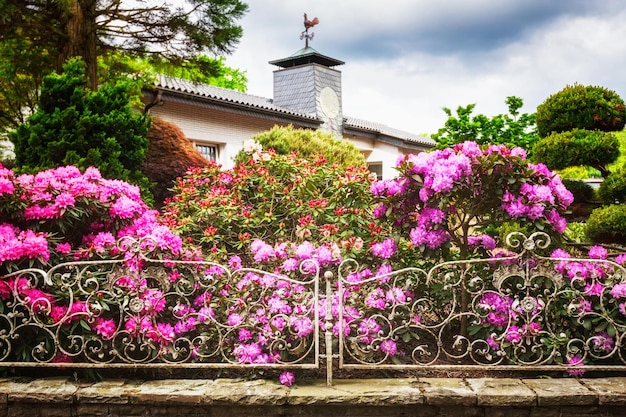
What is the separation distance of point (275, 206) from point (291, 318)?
1.74 meters

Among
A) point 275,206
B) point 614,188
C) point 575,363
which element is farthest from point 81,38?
point 575,363

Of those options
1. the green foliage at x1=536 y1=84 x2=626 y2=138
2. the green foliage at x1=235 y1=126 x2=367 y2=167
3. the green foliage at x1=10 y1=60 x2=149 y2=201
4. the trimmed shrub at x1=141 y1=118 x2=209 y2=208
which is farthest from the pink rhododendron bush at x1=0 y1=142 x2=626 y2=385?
the green foliage at x1=235 y1=126 x2=367 y2=167

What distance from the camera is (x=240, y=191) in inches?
229

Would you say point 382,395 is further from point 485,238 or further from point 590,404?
point 485,238

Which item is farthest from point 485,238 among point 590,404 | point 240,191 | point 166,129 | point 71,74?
point 166,129

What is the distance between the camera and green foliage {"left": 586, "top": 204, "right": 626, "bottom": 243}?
640 centimetres

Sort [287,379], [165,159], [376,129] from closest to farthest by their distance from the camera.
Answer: [287,379] → [165,159] → [376,129]

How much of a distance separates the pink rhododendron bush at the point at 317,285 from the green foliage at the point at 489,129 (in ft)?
23.9

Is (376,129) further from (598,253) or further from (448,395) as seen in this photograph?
(448,395)

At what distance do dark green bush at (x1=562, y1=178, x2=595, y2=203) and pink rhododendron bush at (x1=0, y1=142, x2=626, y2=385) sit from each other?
3.01m

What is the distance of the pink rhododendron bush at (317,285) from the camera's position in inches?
155

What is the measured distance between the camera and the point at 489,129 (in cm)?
1212

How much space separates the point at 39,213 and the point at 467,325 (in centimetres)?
307

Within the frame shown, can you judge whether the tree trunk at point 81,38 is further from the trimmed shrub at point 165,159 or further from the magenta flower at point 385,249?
the magenta flower at point 385,249
